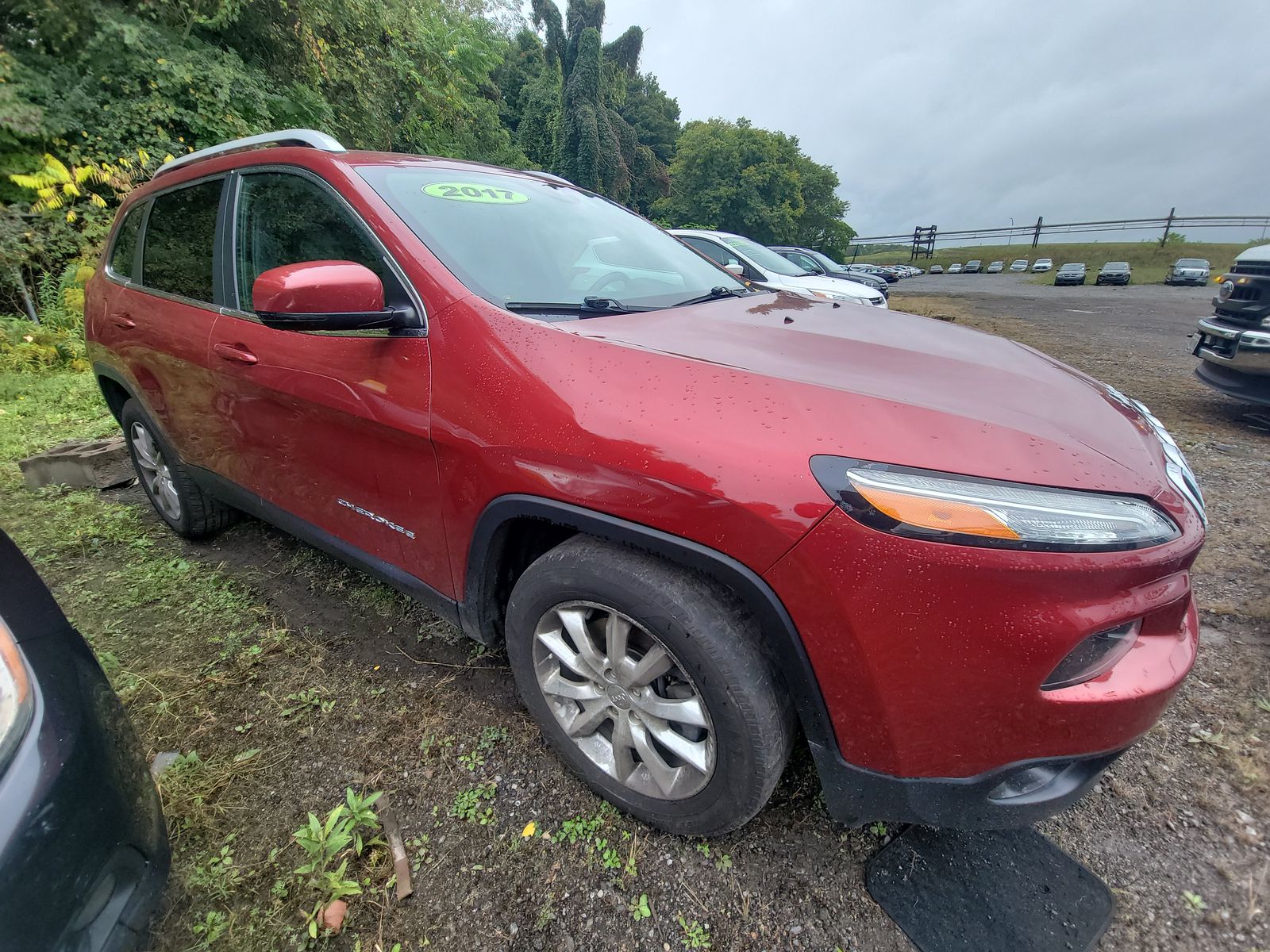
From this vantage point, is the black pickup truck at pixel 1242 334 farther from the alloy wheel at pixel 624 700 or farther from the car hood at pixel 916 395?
the alloy wheel at pixel 624 700

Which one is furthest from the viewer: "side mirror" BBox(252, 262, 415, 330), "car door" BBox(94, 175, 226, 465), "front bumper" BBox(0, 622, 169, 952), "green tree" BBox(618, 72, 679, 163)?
"green tree" BBox(618, 72, 679, 163)

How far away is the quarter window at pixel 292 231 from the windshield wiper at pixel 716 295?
926 mm

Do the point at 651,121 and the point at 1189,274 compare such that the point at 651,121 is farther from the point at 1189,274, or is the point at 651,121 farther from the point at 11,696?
the point at 11,696

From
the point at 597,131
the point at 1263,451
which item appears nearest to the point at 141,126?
the point at 1263,451

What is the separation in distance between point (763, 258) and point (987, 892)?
26.3 feet

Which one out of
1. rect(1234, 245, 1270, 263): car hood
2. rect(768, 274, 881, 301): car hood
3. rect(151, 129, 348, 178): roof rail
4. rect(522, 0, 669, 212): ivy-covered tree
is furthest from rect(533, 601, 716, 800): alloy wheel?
rect(522, 0, 669, 212): ivy-covered tree

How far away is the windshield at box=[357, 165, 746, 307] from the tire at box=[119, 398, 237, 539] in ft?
6.12

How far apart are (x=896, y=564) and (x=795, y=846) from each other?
97 centimetres

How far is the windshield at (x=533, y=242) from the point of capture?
1768 mm

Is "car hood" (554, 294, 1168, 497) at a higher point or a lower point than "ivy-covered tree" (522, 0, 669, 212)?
lower

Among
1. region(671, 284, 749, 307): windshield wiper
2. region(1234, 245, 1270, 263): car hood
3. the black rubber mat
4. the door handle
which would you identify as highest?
region(1234, 245, 1270, 263): car hood

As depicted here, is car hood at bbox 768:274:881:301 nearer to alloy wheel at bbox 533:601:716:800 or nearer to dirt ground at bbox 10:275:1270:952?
dirt ground at bbox 10:275:1270:952

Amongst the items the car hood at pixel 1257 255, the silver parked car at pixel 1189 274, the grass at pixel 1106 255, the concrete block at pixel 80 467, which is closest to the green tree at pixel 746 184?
the grass at pixel 1106 255

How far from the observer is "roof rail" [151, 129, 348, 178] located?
6.94 ft
